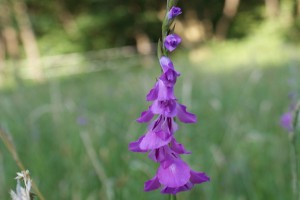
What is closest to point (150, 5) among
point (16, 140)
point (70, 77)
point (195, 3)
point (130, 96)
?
point (195, 3)

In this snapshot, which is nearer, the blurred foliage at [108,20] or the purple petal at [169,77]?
the purple petal at [169,77]

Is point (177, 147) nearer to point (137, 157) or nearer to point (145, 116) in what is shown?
point (145, 116)

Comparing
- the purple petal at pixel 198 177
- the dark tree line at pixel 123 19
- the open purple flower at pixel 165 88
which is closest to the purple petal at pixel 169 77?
the open purple flower at pixel 165 88

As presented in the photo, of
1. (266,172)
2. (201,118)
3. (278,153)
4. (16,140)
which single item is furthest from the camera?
(201,118)

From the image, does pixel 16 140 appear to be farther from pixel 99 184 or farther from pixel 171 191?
pixel 171 191

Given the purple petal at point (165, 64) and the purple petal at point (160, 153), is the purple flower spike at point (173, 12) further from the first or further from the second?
the purple petal at point (160, 153)

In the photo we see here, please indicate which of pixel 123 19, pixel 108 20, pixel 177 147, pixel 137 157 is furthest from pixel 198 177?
pixel 123 19
